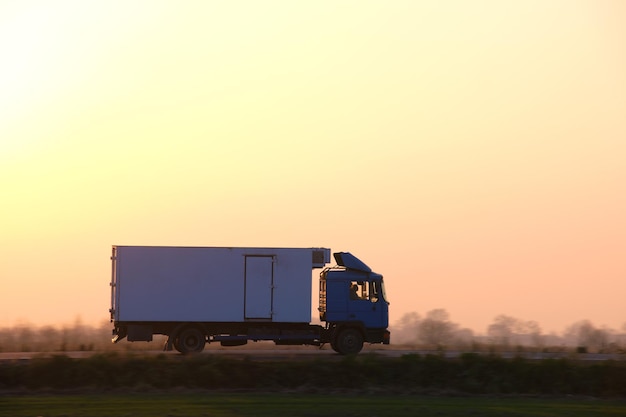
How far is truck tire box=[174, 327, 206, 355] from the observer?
117 feet

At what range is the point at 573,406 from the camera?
87.1 ft

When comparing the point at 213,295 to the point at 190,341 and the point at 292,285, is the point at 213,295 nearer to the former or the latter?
the point at 190,341

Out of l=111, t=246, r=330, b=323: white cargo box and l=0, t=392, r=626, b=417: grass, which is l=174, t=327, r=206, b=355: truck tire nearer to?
l=111, t=246, r=330, b=323: white cargo box

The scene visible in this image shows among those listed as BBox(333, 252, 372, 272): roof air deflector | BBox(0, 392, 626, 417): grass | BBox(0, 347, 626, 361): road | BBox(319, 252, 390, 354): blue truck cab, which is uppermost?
BBox(333, 252, 372, 272): roof air deflector

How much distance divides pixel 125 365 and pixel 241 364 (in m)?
3.38

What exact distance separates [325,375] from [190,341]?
777 cm

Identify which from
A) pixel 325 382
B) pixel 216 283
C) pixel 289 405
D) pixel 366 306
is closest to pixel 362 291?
pixel 366 306

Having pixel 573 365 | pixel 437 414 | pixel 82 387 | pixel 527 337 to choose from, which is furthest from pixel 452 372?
pixel 527 337

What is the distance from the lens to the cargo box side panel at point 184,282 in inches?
1407

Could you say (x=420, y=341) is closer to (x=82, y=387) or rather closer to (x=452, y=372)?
(x=452, y=372)

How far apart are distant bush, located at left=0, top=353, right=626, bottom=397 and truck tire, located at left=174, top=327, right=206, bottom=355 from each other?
5.20 metres

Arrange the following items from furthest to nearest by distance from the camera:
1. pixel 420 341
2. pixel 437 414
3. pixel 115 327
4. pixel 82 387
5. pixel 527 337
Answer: pixel 527 337, pixel 420 341, pixel 115 327, pixel 82 387, pixel 437 414

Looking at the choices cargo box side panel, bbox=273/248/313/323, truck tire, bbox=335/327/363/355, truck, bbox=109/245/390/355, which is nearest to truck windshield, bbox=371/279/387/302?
truck tire, bbox=335/327/363/355

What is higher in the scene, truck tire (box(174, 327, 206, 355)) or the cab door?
the cab door
